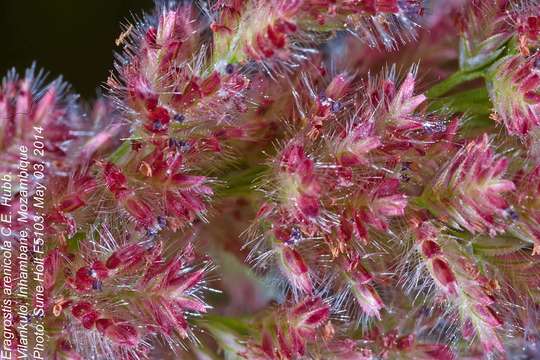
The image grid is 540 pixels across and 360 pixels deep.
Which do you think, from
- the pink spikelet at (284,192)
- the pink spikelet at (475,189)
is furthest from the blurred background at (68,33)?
the pink spikelet at (475,189)

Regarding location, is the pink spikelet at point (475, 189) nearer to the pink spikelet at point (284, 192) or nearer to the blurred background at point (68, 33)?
the pink spikelet at point (284, 192)

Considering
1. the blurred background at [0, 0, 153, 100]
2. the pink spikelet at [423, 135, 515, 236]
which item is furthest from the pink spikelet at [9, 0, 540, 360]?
the blurred background at [0, 0, 153, 100]

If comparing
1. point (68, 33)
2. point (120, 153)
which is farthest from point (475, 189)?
point (68, 33)

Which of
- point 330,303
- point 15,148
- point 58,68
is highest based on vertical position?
point 58,68

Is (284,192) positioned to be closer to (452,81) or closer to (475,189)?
(475,189)

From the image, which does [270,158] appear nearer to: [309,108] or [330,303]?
[309,108]

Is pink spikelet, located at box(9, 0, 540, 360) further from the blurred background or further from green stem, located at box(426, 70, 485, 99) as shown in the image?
the blurred background

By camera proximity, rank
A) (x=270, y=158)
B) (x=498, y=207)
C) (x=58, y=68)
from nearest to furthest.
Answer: (x=498, y=207)
(x=270, y=158)
(x=58, y=68)

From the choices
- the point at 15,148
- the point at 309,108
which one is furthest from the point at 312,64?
the point at 15,148
